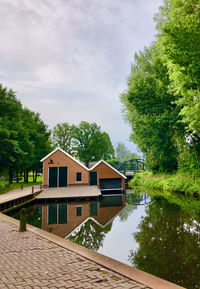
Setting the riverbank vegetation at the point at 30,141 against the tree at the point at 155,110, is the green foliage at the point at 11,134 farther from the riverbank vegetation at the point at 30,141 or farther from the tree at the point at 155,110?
the tree at the point at 155,110

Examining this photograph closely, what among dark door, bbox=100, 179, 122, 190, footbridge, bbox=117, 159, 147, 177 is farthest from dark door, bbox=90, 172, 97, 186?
footbridge, bbox=117, 159, 147, 177

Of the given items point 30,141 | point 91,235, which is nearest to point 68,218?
point 91,235

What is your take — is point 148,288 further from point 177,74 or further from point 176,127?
point 176,127

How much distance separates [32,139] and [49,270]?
31238mm

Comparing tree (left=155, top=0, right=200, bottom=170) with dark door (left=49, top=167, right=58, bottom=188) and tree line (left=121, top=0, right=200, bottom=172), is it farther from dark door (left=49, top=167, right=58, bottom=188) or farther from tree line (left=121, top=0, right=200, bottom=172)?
dark door (left=49, top=167, right=58, bottom=188)

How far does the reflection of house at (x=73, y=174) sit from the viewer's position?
25.5 m

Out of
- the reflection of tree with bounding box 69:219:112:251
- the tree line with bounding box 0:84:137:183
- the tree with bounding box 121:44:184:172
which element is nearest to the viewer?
the reflection of tree with bounding box 69:219:112:251

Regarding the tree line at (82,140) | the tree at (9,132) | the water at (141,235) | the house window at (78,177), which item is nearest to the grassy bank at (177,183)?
the water at (141,235)

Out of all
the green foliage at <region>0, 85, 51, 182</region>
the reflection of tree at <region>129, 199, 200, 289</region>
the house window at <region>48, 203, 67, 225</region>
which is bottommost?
the house window at <region>48, 203, 67, 225</region>

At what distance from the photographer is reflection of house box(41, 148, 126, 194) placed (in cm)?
2555

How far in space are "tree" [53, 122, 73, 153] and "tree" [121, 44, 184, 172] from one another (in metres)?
25.0

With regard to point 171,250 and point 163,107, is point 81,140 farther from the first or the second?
point 171,250

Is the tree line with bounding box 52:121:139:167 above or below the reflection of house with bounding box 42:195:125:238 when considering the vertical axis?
above

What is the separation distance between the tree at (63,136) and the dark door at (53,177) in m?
23.0
